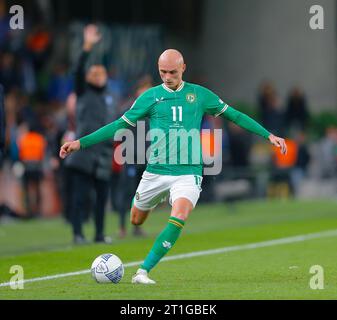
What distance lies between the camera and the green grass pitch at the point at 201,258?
10.9m

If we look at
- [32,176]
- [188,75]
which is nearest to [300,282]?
[32,176]

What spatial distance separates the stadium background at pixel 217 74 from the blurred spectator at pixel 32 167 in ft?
0.60

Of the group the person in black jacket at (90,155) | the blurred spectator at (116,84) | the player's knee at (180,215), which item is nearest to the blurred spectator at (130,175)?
the person in black jacket at (90,155)

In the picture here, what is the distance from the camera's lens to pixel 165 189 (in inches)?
473

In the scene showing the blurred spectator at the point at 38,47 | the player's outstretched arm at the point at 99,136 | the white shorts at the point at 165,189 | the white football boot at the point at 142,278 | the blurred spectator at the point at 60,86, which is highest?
the blurred spectator at the point at 38,47

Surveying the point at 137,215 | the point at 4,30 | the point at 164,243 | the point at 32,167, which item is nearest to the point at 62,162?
the point at 32,167

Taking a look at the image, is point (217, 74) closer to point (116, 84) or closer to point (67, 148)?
point (116, 84)

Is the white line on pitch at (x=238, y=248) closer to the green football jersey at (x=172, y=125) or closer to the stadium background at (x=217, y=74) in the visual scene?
the green football jersey at (x=172, y=125)

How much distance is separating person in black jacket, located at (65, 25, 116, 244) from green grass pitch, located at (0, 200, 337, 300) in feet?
1.55

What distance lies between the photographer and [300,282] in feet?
38.1

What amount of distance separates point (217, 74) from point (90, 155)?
63.5 feet

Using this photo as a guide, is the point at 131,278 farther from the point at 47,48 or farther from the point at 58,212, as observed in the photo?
the point at 47,48
